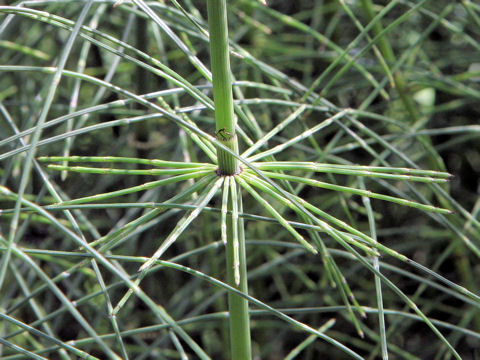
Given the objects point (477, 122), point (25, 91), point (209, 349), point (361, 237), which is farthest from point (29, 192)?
point (477, 122)

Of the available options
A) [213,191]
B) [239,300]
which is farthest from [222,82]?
[239,300]

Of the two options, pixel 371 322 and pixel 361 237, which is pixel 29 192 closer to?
pixel 371 322

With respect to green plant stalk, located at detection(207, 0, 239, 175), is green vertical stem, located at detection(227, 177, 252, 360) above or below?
below

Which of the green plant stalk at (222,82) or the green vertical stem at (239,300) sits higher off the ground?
the green plant stalk at (222,82)

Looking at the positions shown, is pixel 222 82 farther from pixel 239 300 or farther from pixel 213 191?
pixel 239 300

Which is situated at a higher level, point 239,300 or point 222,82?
point 222,82
